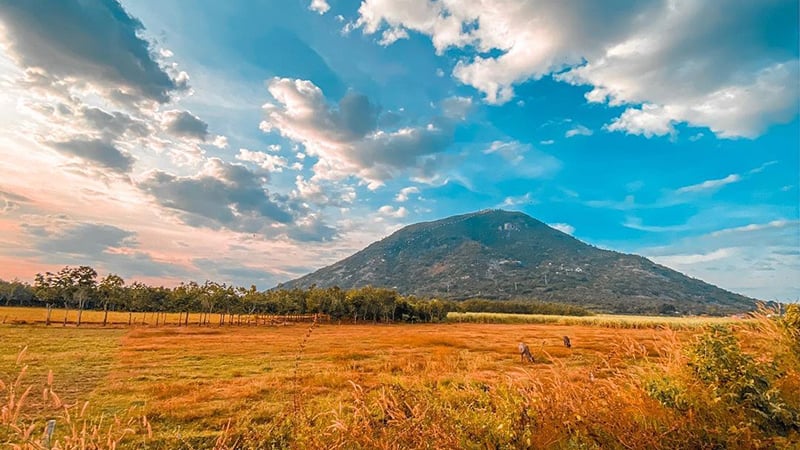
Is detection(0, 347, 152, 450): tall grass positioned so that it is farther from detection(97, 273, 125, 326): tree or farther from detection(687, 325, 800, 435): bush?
detection(97, 273, 125, 326): tree

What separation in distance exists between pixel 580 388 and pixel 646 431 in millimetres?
1143

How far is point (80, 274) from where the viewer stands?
229ft

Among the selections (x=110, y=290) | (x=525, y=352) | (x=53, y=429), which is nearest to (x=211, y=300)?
(x=110, y=290)

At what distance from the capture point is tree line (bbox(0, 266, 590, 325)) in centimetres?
6988

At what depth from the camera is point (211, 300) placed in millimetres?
76562

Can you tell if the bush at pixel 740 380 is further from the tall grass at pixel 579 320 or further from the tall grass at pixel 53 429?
the tall grass at pixel 579 320

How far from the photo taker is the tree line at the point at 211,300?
6988 cm

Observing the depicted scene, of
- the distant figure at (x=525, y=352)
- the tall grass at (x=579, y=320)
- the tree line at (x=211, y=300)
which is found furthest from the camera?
the tall grass at (x=579, y=320)

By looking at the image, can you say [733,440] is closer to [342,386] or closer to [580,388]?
[580,388]

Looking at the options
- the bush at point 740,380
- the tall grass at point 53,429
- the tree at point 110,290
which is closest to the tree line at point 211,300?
the tree at point 110,290

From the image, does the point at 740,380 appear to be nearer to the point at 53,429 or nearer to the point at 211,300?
the point at 53,429

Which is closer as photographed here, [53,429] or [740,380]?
[53,429]

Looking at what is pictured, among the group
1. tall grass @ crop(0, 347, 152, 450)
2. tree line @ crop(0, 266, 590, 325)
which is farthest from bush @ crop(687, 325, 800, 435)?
tree line @ crop(0, 266, 590, 325)

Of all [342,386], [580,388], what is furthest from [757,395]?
[342,386]
